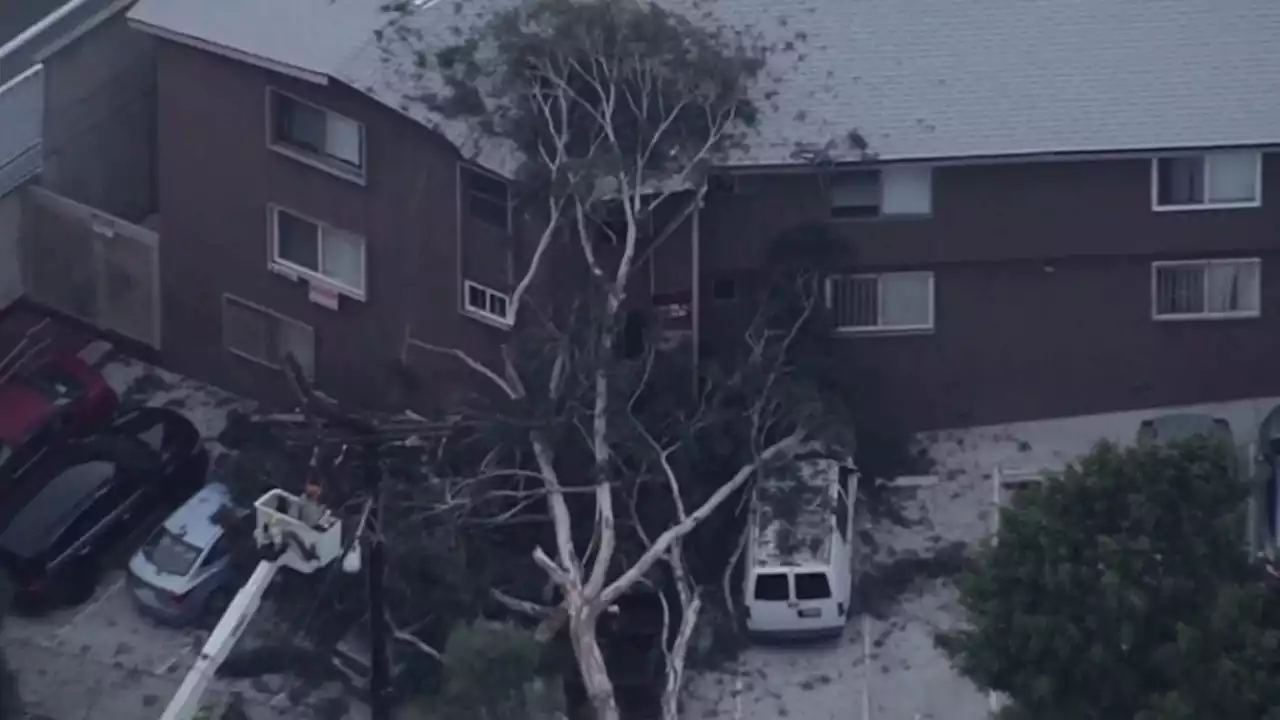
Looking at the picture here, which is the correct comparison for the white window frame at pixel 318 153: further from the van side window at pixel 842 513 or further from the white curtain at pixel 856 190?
the van side window at pixel 842 513

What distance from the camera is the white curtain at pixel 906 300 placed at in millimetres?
39281

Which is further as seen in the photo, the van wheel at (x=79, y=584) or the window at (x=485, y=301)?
the window at (x=485, y=301)

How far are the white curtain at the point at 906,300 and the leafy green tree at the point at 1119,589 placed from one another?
8.50 meters

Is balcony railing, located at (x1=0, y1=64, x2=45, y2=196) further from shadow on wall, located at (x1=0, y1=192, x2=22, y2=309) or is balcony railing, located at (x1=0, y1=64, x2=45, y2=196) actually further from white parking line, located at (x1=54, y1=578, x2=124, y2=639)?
white parking line, located at (x1=54, y1=578, x2=124, y2=639)

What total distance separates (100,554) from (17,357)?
4.49 m

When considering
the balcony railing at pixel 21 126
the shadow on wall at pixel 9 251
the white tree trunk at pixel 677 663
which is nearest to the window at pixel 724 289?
the white tree trunk at pixel 677 663

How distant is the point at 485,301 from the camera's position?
126ft

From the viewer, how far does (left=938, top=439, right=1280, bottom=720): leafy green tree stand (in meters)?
29.8

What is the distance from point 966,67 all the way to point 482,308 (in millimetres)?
6828

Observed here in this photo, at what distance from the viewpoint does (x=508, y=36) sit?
36406 millimetres

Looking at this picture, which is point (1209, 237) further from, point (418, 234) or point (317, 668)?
point (317, 668)

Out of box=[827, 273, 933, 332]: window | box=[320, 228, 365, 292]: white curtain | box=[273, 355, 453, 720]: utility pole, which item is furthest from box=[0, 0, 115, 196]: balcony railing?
box=[827, 273, 933, 332]: window

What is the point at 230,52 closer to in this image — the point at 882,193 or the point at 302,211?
the point at 302,211

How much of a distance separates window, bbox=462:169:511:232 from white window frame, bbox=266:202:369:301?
1896 millimetres
